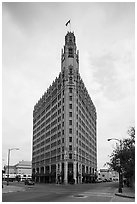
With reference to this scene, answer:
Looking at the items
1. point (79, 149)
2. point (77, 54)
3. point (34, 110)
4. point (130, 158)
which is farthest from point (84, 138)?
point (130, 158)

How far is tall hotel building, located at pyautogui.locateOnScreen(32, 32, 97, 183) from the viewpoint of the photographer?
9856 centimetres

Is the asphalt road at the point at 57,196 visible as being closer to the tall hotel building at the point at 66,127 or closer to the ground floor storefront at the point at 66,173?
the ground floor storefront at the point at 66,173

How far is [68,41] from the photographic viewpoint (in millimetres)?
111375

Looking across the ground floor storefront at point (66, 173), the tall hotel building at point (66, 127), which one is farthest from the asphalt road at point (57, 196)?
the tall hotel building at point (66, 127)

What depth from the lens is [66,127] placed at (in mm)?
100188

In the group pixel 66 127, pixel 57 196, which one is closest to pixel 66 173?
pixel 66 127

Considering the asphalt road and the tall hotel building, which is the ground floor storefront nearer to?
the tall hotel building

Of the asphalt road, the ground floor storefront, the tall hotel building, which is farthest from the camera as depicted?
the tall hotel building

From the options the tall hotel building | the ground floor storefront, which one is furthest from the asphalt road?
the tall hotel building

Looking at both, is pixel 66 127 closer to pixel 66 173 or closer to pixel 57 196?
pixel 66 173

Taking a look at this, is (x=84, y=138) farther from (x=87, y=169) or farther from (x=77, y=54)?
(x=77, y=54)

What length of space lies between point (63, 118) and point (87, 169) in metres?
30.3

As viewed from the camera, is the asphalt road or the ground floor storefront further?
the ground floor storefront

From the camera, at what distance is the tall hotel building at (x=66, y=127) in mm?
98562
